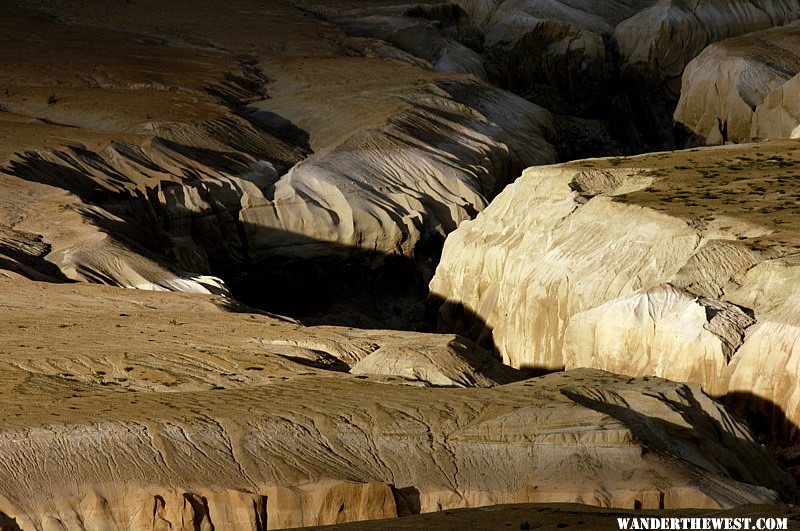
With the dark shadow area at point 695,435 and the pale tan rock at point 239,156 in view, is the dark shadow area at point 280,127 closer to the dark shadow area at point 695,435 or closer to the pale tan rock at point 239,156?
the pale tan rock at point 239,156


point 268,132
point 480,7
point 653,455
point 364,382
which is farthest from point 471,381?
point 480,7

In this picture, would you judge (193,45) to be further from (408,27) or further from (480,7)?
(480,7)

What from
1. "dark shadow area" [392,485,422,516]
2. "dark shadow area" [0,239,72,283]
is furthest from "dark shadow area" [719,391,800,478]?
"dark shadow area" [0,239,72,283]

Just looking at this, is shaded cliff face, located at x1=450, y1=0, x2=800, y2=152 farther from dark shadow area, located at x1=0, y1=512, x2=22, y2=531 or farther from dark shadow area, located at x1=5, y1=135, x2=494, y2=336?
dark shadow area, located at x1=0, y1=512, x2=22, y2=531

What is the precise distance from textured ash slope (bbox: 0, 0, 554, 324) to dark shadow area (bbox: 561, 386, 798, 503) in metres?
11.9

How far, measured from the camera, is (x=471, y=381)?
20.9 m

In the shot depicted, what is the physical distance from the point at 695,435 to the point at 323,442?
459 cm

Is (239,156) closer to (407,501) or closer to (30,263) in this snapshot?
(30,263)

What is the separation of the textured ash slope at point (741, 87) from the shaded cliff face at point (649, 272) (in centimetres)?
1214

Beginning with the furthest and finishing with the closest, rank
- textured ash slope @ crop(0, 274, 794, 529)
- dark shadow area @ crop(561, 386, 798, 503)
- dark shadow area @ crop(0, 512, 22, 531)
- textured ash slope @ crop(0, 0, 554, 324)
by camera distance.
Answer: textured ash slope @ crop(0, 0, 554, 324) → dark shadow area @ crop(561, 386, 798, 503) → textured ash slope @ crop(0, 274, 794, 529) → dark shadow area @ crop(0, 512, 22, 531)

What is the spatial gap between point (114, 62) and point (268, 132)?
7902mm

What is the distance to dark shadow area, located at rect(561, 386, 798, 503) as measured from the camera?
58.7 ft

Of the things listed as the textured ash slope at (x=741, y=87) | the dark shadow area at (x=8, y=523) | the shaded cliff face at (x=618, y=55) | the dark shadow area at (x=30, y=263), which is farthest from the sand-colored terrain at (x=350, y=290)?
the textured ash slope at (x=741, y=87)

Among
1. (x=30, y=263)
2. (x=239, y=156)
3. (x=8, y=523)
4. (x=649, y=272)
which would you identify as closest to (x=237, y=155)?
(x=239, y=156)
